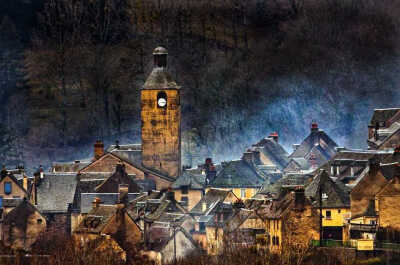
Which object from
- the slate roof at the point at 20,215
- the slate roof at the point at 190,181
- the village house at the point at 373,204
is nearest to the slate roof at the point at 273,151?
the slate roof at the point at 190,181

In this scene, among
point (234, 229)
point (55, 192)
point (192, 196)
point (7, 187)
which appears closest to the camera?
point (234, 229)

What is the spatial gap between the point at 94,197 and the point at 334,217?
26.8 m

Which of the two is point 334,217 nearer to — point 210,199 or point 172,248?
point 172,248

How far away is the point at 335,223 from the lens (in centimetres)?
9488

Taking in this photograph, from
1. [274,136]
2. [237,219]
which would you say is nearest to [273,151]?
[274,136]

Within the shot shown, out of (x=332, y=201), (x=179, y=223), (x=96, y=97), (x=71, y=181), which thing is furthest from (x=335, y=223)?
(x=96, y=97)

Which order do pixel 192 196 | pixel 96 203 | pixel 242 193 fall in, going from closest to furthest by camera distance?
pixel 96 203 < pixel 192 196 < pixel 242 193

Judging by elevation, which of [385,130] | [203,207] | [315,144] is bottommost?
[203,207]

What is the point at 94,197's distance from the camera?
118 metres

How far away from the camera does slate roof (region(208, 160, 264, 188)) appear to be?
12569 cm

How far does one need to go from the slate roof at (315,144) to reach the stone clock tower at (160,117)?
34.5 ft

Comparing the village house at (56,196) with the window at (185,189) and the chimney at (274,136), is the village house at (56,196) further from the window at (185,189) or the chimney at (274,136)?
the chimney at (274,136)

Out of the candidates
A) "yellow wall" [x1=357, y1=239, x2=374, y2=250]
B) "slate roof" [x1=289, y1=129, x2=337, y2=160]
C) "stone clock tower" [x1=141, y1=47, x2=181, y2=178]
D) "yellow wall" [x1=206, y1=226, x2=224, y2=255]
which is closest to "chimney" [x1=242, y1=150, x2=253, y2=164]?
"stone clock tower" [x1=141, y1=47, x2=181, y2=178]

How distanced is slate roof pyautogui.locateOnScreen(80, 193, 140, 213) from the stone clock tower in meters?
14.0
